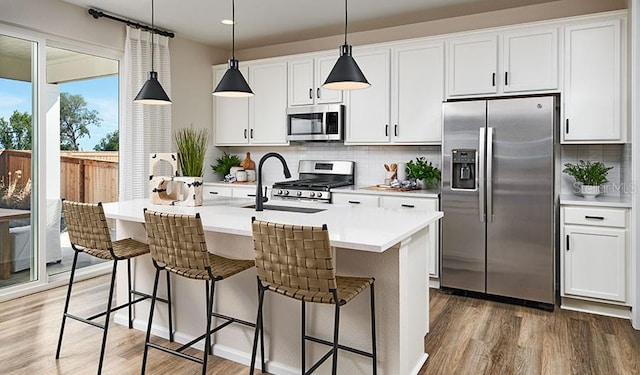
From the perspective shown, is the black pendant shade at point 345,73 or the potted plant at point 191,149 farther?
the potted plant at point 191,149

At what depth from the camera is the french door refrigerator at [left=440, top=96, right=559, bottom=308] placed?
355 cm

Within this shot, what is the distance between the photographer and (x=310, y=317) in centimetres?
244

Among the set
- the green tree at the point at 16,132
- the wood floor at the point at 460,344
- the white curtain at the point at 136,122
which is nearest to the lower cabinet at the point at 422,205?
the wood floor at the point at 460,344

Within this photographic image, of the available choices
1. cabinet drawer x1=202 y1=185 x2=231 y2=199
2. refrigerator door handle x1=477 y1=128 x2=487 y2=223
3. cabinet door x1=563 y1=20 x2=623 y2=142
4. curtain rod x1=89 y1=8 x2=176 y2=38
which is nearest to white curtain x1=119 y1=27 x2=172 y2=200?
curtain rod x1=89 y1=8 x2=176 y2=38

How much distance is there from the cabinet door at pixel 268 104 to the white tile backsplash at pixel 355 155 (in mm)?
342

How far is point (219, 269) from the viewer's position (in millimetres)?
2383

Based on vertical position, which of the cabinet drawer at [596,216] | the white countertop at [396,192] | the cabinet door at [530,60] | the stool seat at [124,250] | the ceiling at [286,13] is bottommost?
the stool seat at [124,250]

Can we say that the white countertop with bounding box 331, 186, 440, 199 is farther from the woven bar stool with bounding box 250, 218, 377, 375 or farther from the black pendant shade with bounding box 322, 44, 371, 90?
the woven bar stool with bounding box 250, 218, 377, 375

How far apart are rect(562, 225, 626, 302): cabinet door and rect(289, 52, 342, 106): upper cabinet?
259 cm

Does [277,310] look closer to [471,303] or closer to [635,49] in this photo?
[471,303]

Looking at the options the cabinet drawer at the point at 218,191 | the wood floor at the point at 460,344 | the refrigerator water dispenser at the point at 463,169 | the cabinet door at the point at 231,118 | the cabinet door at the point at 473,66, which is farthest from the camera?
A: the cabinet door at the point at 231,118

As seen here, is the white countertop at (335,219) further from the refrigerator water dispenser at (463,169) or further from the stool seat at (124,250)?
the refrigerator water dispenser at (463,169)

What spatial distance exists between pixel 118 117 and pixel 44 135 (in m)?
0.82

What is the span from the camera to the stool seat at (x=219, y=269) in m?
2.29
